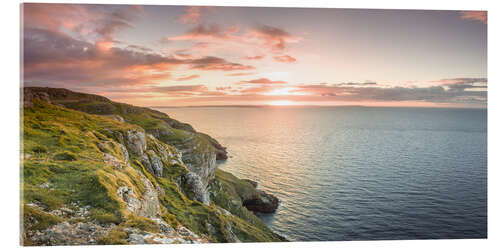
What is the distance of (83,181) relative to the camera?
7875 mm

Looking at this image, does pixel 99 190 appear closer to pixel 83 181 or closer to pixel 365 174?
pixel 83 181

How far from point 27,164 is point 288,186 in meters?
33.4

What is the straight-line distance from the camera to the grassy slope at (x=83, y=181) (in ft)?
23.5

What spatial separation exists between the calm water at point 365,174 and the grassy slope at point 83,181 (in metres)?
5.62

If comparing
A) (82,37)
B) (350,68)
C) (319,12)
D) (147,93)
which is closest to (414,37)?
(350,68)

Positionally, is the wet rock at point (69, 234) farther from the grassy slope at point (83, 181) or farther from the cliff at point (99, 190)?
the grassy slope at point (83, 181)

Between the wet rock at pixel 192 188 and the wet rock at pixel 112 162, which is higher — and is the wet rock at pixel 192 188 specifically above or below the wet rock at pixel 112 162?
below

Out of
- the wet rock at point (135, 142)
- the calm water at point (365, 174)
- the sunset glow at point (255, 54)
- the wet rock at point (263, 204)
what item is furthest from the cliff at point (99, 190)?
the wet rock at point (263, 204)

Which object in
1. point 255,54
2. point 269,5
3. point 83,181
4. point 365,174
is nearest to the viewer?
point 83,181

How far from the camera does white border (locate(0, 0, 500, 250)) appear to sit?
28.6ft

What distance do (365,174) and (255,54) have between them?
28761mm

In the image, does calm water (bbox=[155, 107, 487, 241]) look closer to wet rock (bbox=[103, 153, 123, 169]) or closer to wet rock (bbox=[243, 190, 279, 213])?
wet rock (bbox=[243, 190, 279, 213])

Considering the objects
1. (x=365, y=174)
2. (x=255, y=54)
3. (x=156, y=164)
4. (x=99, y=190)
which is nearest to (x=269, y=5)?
(x=255, y=54)

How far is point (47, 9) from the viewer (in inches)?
398
